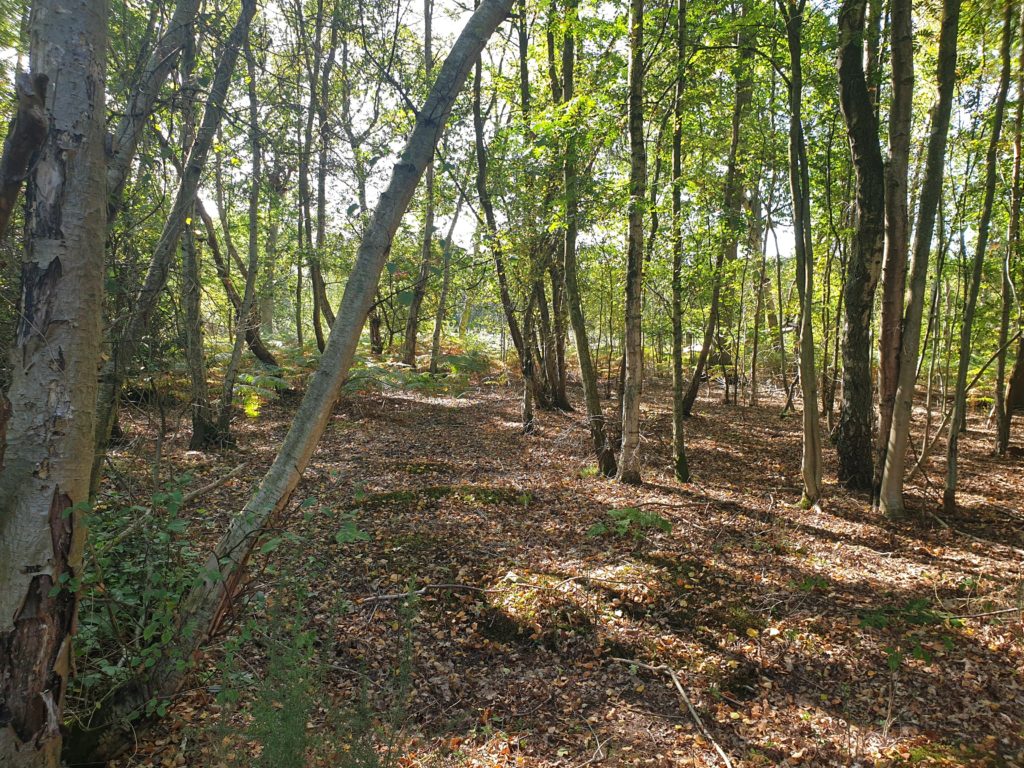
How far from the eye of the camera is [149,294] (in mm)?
3730

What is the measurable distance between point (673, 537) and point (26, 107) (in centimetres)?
632

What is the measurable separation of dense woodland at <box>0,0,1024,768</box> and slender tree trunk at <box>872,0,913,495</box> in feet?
0.12

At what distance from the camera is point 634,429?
7816 mm

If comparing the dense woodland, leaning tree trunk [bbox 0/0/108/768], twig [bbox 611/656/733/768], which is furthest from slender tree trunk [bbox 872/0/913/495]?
leaning tree trunk [bbox 0/0/108/768]

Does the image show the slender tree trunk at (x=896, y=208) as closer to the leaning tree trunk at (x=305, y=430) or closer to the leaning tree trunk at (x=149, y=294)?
the leaning tree trunk at (x=305, y=430)

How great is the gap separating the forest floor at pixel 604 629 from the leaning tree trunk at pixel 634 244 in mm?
1267

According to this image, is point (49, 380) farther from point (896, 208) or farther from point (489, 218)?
point (489, 218)

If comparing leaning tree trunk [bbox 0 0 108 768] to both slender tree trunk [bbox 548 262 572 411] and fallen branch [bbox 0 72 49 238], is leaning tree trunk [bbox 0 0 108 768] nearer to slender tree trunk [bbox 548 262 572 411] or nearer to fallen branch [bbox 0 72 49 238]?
fallen branch [bbox 0 72 49 238]

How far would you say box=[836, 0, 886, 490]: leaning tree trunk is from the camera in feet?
23.6

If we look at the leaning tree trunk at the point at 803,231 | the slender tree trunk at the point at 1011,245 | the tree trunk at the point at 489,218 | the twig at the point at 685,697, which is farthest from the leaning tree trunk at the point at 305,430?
the slender tree trunk at the point at 1011,245

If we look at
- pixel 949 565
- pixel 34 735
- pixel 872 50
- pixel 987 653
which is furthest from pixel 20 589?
pixel 872 50

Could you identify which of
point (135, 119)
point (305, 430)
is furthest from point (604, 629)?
point (135, 119)

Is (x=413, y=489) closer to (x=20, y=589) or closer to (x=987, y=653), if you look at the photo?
(x=20, y=589)

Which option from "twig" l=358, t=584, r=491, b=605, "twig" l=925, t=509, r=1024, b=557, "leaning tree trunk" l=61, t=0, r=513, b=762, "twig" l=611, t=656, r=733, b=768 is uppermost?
"leaning tree trunk" l=61, t=0, r=513, b=762
